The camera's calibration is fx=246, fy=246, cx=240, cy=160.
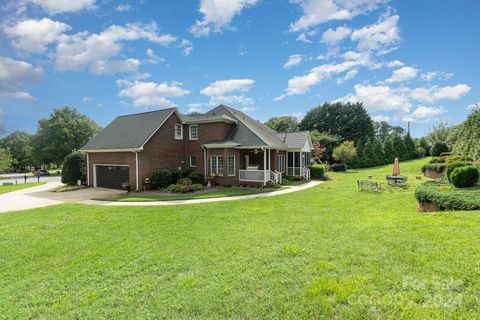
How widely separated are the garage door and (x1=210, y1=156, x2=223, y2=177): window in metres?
6.35

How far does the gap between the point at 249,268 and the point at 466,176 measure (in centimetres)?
1028

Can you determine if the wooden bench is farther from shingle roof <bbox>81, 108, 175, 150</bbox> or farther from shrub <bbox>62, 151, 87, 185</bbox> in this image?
shrub <bbox>62, 151, 87, 185</bbox>

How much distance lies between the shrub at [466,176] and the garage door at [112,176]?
1914 centimetres

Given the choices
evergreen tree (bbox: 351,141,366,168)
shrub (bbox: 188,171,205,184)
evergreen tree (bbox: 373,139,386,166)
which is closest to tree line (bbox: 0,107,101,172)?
shrub (bbox: 188,171,205,184)

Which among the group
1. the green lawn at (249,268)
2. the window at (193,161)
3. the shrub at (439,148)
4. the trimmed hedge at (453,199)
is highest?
the shrub at (439,148)

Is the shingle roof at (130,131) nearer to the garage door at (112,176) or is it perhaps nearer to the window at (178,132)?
the window at (178,132)

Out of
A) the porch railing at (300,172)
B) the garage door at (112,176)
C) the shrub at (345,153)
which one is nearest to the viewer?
the garage door at (112,176)

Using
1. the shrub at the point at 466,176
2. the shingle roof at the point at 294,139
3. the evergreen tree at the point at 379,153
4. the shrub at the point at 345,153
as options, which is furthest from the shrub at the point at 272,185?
the evergreen tree at the point at 379,153

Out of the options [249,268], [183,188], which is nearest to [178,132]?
[183,188]

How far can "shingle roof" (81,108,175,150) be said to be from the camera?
18.4m

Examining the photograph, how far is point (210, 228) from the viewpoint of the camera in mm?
7305

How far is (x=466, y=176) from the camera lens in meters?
9.74

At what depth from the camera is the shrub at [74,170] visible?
843 inches

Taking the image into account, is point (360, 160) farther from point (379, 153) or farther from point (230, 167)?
point (230, 167)
